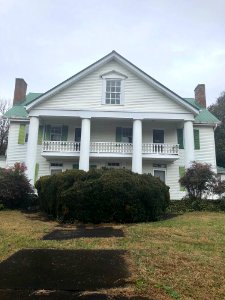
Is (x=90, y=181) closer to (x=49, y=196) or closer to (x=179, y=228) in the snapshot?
(x=49, y=196)

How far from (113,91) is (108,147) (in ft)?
13.7

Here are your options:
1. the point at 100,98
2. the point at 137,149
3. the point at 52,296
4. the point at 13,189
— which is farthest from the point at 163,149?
the point at 52,296

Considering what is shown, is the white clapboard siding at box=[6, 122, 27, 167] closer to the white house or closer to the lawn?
the white house

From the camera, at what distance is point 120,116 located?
2438cm

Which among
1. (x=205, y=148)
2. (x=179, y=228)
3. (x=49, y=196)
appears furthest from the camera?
(x=205, y=148)

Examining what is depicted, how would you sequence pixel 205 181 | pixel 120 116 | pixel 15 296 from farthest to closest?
pixel 120 116 → pixel 205 181 → pixel 15 296

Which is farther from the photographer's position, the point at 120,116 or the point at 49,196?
the point at 120,116

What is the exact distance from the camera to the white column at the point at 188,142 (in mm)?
23556

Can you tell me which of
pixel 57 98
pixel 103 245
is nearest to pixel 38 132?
pixel 57 98

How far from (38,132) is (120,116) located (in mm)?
6426

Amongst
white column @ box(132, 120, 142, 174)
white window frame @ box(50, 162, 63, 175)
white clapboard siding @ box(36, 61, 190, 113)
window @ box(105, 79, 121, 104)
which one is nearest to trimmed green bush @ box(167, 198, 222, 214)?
white column @ box(132, 120, 142, 174)

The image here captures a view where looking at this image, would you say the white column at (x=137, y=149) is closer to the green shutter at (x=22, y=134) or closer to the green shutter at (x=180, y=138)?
the green shutter at (x=180, y=138)

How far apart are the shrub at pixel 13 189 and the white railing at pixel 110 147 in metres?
7.07

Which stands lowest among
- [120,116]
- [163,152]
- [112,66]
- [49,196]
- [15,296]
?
[15,296]
